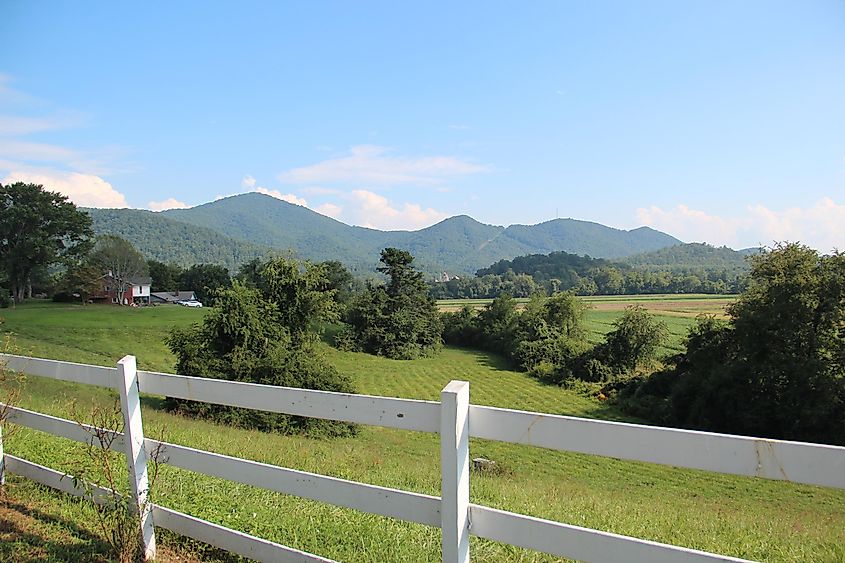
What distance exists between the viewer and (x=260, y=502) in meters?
4.52

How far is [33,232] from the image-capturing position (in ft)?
210

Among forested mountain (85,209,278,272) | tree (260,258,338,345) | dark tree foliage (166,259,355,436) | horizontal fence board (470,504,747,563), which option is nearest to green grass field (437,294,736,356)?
tree (260,258,338,345)

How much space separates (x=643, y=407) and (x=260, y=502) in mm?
41743

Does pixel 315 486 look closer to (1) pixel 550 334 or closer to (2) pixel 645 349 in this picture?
(2) pixel 645 349

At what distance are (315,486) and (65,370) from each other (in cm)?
259

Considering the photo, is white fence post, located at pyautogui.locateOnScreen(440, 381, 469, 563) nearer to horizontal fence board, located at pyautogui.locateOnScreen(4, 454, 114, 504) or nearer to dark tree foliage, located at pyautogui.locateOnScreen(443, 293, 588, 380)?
horizontal fence board, located at pyautogui.locateOnScreen(4, 454, 114, 504)

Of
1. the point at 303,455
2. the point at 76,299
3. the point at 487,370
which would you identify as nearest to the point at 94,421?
the point at 303,455

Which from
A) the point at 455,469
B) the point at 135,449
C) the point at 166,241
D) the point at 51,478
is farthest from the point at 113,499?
the point at 166,241

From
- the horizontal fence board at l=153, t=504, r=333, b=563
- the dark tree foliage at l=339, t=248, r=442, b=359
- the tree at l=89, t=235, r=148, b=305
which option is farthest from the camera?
the tree at l=89, t=235, r=148, b=305

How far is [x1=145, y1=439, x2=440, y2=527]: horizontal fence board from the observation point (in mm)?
2684

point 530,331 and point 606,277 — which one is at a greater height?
point 606,277

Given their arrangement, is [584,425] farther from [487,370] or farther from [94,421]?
[487,370]

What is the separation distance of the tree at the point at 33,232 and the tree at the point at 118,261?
3.21m

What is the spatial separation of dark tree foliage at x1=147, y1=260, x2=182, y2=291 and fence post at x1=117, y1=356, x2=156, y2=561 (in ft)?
301
